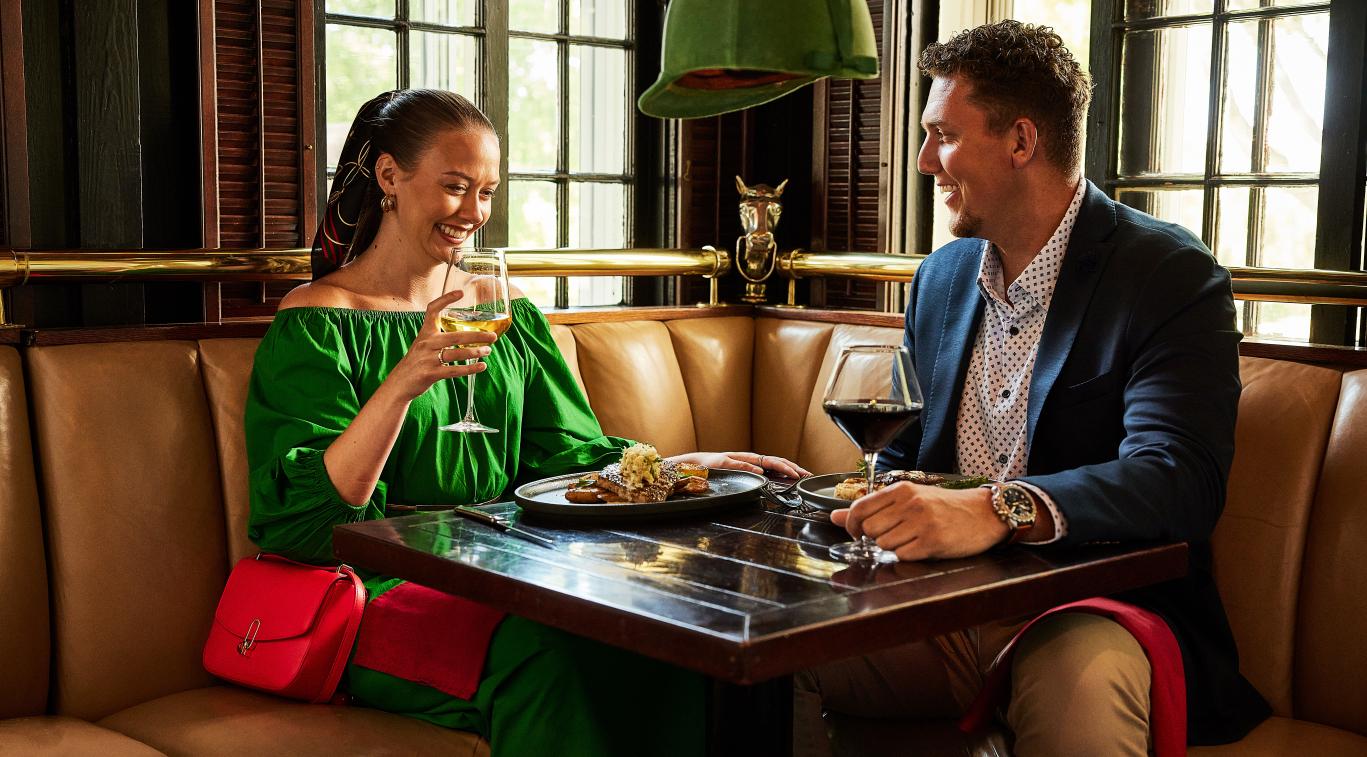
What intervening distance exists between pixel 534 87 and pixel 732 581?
8.83ft

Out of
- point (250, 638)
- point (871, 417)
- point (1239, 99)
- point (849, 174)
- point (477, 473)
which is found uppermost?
point (1239, 99)

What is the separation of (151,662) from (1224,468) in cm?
176

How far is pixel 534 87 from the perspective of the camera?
12.8 ft

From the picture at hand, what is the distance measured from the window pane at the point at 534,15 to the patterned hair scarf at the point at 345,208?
1434 mm

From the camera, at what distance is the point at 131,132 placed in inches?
111

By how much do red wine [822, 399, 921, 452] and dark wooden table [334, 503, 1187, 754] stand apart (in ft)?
0.49

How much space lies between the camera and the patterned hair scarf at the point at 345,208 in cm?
248

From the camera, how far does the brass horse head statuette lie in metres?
3.67

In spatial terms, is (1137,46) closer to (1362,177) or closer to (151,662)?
(1362,177)

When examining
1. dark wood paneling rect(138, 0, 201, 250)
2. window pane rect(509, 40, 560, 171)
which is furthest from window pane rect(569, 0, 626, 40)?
dark wood paneling rect(138, 0, 201, 250)

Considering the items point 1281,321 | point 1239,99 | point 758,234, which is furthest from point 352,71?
point 1281,321

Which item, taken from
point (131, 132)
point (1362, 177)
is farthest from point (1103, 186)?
point (131, 132)

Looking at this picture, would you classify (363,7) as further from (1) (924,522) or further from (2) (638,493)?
(1) (924,522)

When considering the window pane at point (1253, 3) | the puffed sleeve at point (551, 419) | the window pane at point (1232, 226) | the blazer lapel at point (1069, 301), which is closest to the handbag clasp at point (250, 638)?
the puffed sleeve at point (551, 419)
